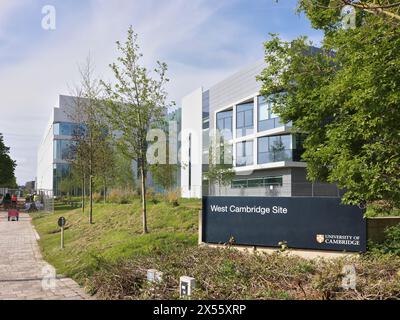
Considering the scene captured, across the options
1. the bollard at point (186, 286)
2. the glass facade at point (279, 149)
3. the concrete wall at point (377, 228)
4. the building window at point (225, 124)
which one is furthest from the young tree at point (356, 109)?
the building window at point (225, 124)

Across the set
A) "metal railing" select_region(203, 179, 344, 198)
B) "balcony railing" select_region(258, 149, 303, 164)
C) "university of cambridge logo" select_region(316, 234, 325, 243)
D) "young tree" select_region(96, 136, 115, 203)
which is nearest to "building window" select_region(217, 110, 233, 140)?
"balcony railing" select_region(258, 149, 303, 164)

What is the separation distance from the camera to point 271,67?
36.9ft

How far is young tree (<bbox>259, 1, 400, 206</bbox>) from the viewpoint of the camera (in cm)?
747

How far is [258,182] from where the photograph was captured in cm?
4500

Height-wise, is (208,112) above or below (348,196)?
above

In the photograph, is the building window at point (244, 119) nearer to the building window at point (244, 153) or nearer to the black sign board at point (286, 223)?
the building window at point (244, 153)

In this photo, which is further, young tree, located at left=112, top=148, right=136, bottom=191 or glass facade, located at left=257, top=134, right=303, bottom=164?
Result: glass facade, located at left=257, top=134, right=303, bottom=164

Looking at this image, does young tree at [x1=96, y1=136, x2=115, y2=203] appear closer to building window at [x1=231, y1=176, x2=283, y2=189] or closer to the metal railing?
the metal railing

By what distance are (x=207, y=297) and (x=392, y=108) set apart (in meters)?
4.51

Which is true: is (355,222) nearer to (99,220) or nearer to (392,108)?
(392,108)

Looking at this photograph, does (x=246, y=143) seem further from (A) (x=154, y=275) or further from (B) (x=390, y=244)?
(A) (x=154, y=275)

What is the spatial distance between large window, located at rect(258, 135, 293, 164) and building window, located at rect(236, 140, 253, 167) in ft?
5.47
